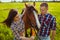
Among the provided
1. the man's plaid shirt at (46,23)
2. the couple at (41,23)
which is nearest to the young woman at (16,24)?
the couple at (41,23)

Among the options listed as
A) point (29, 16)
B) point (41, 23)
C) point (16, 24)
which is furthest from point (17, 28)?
point (41, 23)

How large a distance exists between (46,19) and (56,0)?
8.96 ft

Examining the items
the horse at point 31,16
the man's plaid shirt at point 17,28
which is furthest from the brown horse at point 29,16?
the man's plaid shirt at point 17,28

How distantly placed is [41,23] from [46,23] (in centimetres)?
6

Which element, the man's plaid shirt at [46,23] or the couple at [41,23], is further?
the man's plaid shirt at [46,23]

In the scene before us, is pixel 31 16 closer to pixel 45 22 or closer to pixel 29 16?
pixel 29 16

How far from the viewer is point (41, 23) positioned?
2.71 m

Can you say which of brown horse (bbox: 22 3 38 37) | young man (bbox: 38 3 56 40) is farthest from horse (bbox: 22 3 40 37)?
young man (bbox: 38 3 56 40)

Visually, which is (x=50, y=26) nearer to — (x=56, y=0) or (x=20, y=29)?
(x=20, y=29)

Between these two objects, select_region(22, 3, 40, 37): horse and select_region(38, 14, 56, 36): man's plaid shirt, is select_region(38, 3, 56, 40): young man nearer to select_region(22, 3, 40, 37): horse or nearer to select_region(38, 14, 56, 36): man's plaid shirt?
select_region(38, 14, 56, 36): man's plaid shirt

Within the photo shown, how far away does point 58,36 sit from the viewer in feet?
17.2

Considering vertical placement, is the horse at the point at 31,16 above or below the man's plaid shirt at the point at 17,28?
above

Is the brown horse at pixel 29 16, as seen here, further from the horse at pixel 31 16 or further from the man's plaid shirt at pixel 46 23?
the man's plaid shirt at pixel 46 23

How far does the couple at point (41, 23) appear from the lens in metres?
2.58
